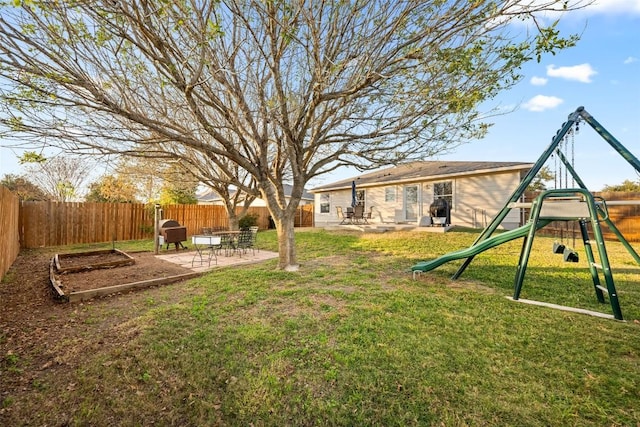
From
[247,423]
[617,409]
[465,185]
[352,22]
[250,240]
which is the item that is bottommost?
[247,423]

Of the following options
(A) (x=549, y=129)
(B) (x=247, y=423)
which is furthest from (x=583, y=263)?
(B) (x=247, y=423)

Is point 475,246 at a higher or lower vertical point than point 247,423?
higher

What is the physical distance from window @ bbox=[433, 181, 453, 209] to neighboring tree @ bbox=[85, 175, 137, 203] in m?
22.3

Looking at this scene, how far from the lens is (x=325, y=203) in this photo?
68.6 ft

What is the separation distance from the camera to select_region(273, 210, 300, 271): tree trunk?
6883 mm

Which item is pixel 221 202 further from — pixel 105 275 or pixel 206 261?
pixel 105 275

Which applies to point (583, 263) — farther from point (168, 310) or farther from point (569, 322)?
point (168, 310)

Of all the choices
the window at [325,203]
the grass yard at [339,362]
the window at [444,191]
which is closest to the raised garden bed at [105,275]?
the grass yard at [339,362]

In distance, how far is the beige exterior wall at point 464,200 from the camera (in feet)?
40.5

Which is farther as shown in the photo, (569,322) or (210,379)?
(569,322)

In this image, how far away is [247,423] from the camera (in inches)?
94.3

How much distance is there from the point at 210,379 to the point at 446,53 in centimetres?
521

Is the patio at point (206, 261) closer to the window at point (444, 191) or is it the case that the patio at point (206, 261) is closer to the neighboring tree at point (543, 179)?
the window at point (444, 191)

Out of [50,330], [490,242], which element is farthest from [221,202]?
[490,242]
